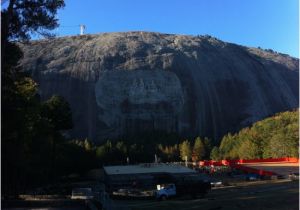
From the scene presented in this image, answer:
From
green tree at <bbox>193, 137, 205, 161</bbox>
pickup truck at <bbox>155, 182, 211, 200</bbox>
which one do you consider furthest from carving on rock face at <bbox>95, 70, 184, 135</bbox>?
pickup truck at <bbox>155, 182, 211, 200</bbox>

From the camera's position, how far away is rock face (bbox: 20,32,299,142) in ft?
492

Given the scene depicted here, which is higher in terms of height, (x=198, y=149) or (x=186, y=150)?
(x=198, y=149)

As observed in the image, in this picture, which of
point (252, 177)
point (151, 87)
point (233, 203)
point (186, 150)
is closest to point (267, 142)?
point (186, 150)

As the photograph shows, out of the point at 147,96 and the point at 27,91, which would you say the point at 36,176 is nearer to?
the point at 27,91

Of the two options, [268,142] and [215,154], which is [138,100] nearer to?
[215,154]

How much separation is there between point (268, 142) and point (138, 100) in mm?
49195

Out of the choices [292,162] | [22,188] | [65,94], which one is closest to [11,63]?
[22,188]

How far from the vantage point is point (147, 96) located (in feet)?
500

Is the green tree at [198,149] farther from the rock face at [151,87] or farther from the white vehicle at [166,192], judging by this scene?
the white vehicle at [166,192]

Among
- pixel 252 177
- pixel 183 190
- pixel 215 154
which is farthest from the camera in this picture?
pixel 215 154

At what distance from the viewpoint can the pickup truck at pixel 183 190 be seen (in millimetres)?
44094

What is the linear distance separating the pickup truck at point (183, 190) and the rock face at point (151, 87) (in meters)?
99.4

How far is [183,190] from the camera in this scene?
4500 centimetres

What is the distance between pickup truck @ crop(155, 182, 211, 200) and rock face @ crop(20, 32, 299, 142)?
99372mm
